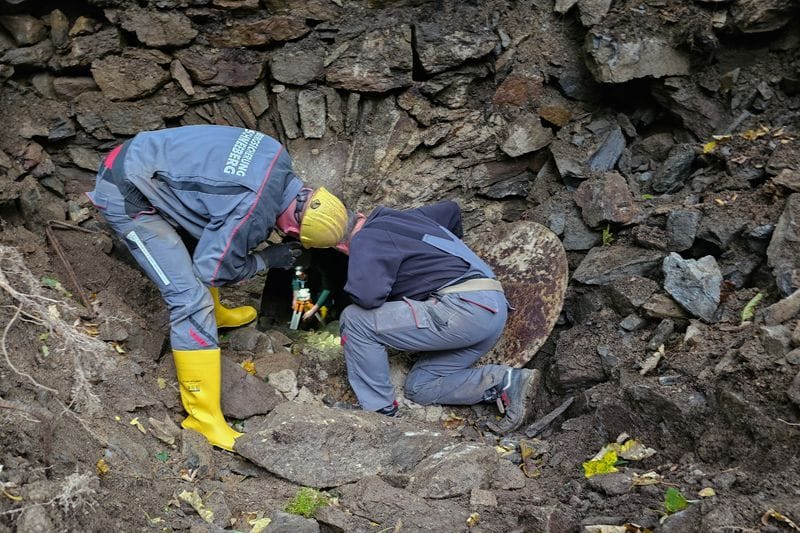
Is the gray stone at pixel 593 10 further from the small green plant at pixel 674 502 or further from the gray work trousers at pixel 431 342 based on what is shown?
the small green plant at pixel 674 502

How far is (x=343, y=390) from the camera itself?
14.4 ft

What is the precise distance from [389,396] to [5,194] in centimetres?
250

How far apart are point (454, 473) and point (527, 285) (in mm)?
1698

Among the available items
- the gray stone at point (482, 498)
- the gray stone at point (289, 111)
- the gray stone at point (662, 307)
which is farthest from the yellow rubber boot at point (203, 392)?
the gray stone at point (662, 307)

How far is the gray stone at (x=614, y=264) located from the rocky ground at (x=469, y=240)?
0.07 ft

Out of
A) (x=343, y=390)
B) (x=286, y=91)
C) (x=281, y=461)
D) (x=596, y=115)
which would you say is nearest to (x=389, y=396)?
(x=343, y=390)

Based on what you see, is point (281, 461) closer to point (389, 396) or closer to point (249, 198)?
point (389, 396)

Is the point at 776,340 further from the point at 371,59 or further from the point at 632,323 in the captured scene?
the point at 371,59

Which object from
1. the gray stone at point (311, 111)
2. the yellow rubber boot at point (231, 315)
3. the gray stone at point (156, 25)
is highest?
the gray stone at point (156, 25)

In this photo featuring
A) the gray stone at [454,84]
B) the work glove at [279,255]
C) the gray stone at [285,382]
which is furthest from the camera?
the gray stone at [454,84]

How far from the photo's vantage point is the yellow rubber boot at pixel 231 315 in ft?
14.8

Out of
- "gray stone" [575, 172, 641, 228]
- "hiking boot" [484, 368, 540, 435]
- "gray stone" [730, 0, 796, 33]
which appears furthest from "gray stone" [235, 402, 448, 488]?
"gray stone" [730, 0, 796, 33]

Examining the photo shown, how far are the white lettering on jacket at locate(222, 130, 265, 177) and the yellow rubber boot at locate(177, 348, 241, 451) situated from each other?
950mm

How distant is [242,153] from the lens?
3.66 metres
